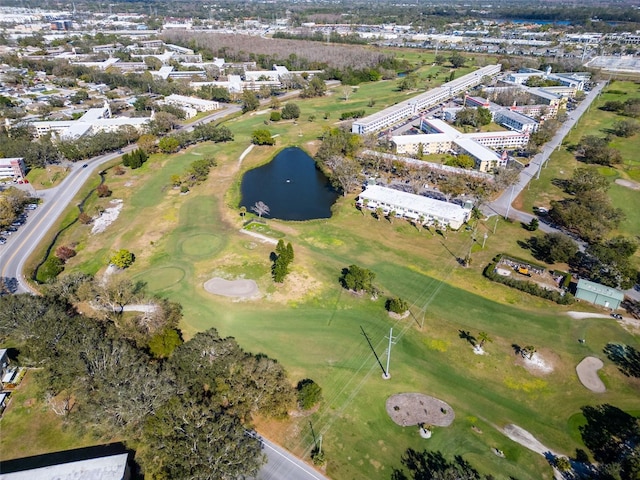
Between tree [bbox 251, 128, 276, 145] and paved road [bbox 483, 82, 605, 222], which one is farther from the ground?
paved road [bbox 483, 82, 605, 222]

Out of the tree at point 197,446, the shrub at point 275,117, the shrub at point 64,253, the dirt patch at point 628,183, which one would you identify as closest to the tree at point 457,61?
the shrub at point 275,117

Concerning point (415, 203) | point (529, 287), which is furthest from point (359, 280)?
point (415, 203)

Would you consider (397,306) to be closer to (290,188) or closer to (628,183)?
(290,188)

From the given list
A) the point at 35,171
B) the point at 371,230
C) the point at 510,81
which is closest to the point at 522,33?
the point at 510,81

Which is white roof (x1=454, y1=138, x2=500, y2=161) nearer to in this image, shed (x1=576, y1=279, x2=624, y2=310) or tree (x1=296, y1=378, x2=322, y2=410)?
shed (x1=576, y1=279, x2=624, y2=310)

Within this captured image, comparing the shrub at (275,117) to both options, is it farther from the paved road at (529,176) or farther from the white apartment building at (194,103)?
the paved road at (529,176)

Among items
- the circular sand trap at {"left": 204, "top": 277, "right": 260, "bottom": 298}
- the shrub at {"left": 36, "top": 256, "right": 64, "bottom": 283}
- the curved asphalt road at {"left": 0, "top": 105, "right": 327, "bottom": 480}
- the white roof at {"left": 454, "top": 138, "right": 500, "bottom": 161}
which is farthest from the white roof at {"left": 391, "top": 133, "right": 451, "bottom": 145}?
the shrub at {"left": 36, "top": 256, "right": 64, "bottom": 283}
